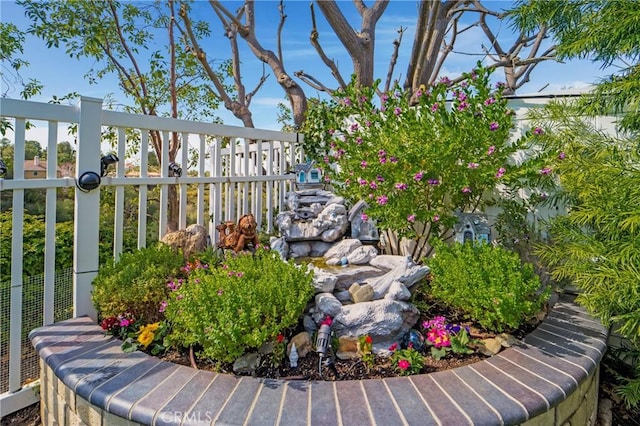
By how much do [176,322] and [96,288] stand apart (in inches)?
27.4

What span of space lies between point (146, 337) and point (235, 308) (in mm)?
616

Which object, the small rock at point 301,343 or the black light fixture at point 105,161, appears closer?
the small rock at point 301,343

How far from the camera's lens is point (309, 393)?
4.89 feet

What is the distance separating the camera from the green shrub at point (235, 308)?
1.61 meters

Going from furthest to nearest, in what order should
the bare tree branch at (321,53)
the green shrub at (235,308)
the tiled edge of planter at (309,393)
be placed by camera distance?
the bare tree branch at (321,53)
the green shrub at (235,308)
the tiled edge of planter at (309,393)

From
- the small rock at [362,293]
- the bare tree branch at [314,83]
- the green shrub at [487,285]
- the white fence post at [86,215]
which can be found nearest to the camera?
the green shrub at [487,285]

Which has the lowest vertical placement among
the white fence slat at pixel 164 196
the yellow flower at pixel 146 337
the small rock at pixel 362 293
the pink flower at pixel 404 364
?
the pink flower at pixel 404 364

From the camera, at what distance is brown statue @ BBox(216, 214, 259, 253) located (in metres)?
2.69

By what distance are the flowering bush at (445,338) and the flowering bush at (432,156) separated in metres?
0.85

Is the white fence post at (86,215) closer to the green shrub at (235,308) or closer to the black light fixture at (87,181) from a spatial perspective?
the black light fixture at (87,181)

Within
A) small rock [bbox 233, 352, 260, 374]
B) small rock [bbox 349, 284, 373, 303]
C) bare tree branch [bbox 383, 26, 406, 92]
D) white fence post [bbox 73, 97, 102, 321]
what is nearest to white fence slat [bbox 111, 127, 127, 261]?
white fence post [bbox 73, 97, 102, 321]

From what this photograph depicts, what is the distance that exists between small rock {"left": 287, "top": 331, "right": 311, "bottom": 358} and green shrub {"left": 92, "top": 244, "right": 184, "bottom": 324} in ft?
2.87

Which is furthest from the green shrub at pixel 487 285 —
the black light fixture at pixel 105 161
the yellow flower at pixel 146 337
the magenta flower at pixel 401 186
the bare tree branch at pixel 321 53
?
the bare tree branch at pixel 321 53

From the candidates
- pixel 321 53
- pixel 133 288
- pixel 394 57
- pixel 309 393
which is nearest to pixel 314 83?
pixel 321 53
